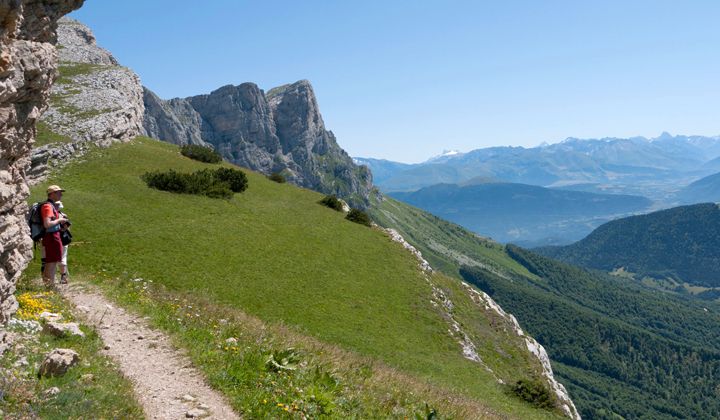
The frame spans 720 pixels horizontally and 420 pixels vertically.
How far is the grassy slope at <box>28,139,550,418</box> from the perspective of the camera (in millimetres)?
24906

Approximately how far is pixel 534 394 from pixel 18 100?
97.2 ft

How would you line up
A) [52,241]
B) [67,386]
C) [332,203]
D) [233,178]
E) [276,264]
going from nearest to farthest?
1. [67,386]
2. [52,241]
3. [276,264]
4. [233,178]
5. [332,203]

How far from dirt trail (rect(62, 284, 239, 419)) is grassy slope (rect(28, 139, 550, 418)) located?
6.82 m

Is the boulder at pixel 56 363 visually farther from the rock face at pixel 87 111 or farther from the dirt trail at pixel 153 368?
the rock face at pixel 87 111

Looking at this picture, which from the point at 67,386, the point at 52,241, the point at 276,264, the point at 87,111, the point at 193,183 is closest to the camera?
the point at 67,386

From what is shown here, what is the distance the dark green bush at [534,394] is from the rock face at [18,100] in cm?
2655

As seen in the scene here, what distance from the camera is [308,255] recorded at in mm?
34781

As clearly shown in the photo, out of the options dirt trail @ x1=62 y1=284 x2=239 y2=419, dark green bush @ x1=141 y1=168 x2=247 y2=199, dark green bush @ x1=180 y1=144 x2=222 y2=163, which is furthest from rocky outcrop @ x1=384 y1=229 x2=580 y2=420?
dark green bush @ x1=180 y1=144 x2=222 y2=163

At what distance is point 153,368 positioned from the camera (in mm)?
11805

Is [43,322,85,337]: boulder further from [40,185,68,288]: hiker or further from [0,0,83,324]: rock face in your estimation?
A: [40,185,68,288]: hiker

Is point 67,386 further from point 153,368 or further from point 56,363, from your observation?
point 153,368

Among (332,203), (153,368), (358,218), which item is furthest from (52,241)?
(332,203)

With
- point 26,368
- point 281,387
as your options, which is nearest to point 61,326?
point 26,368

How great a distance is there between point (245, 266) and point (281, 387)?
62.0 ft
